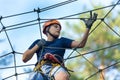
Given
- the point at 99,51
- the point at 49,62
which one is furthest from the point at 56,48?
the point at 99,51

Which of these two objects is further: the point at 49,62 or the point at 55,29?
the point at 55,29

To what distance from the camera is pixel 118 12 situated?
9.23m

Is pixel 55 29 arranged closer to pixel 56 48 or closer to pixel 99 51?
pixel 56 48

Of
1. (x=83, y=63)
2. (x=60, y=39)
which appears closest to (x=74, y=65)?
(x=83, y=63)

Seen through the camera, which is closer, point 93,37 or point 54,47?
point 54,47

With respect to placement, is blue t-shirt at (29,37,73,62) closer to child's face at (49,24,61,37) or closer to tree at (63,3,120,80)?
child's face at (49,24,61,37)

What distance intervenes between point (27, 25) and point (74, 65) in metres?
5.48

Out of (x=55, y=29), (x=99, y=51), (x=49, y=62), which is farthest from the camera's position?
(x=99, y=51)

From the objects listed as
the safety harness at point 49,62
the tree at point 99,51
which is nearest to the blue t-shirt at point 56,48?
the safety harness at point 49,62

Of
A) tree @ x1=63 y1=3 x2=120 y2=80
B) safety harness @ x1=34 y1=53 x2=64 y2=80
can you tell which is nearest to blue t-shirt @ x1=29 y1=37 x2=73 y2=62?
safety harness @ x1=34 y1=53 x2=64 y2=80

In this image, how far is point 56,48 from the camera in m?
2.96

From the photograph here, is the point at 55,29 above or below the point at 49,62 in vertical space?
above

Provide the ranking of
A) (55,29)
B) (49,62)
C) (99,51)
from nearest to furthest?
(49,62)
(55,29)
(99,51)

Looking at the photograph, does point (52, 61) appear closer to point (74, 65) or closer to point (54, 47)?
point (54, 47)
